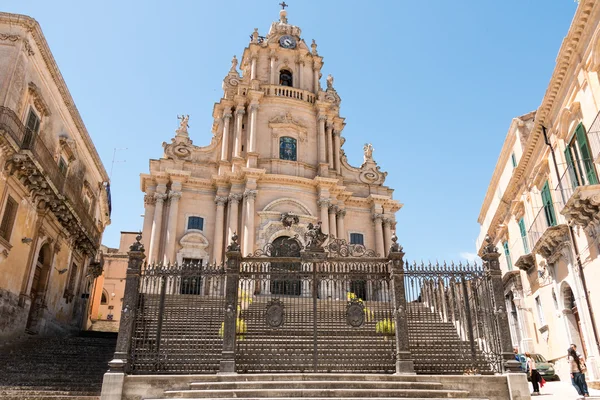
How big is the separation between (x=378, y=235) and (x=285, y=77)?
12.4 meters

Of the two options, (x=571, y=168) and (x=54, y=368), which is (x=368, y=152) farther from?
(x=54, y=368)

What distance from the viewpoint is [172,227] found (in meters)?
24.7

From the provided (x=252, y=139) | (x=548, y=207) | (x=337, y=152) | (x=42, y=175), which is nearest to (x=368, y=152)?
(x=337, y=152)

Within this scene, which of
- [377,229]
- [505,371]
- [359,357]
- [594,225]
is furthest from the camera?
[377,229]

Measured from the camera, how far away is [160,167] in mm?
26484

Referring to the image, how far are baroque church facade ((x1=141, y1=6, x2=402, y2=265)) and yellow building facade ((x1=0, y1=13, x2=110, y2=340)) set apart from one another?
12.8 ft

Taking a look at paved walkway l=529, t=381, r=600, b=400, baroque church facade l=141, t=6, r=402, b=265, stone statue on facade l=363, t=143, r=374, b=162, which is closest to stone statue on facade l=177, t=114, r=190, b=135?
baroque church facade l=141, t=6, r=402, b=265

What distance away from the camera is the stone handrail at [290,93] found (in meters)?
29.2

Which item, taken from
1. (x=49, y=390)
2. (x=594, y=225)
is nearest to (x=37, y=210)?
(x=49, y=390)

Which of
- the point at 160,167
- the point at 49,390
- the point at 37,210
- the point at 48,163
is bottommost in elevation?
the point at 49,390

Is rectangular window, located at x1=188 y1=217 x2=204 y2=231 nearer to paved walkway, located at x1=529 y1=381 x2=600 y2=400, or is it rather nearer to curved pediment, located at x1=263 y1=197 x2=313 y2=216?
curved pediment, located at x1=263 y1=197 x2=313 y2=216

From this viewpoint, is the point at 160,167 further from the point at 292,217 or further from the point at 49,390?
the point at 49,390

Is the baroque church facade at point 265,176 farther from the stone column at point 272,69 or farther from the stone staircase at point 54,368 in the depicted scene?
the stone staircase at point 54,368

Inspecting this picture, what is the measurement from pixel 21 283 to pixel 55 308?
424 centimetres
